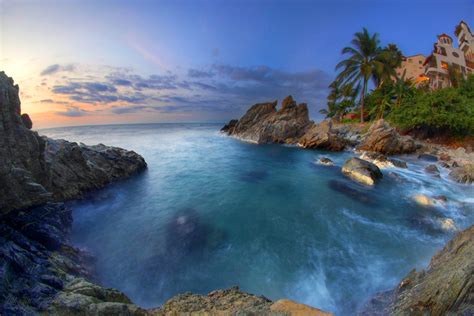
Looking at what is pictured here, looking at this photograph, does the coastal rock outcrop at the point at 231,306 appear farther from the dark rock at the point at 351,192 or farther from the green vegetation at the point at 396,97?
the green vegetation at the point at 396,97

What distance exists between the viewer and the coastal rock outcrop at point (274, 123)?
4084 centimetres

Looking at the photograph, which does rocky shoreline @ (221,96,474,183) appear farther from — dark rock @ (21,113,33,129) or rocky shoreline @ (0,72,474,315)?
dark rock @ (21,113,33,129)

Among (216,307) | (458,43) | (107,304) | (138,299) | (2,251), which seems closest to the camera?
(107,304)

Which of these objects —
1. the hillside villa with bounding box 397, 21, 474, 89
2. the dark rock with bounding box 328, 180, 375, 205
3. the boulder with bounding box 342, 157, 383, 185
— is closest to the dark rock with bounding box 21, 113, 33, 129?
the dark rock with bounding box 328, 180, 375, 205

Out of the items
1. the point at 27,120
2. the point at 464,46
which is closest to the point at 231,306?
the point at 27,120

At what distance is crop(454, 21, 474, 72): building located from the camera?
48344 millimetres

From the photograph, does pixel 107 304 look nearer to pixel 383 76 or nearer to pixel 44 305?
pixel 44 305

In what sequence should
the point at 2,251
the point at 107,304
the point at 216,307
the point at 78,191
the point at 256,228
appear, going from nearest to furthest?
the point at 107,304
the point at 216,307
the point at 2,251
the point at 256,228
the point at 78,191

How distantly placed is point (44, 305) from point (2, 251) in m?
2.06

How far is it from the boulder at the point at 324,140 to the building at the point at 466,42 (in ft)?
141

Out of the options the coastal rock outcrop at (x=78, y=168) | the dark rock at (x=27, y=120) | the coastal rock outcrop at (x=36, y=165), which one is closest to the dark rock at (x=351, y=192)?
the coastal rock outcrop at (x=36, y=165)

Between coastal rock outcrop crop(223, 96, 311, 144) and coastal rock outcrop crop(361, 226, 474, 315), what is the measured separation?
34.1 metres

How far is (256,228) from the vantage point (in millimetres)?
10234

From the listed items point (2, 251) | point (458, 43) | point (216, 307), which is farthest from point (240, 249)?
point (458, 43)
